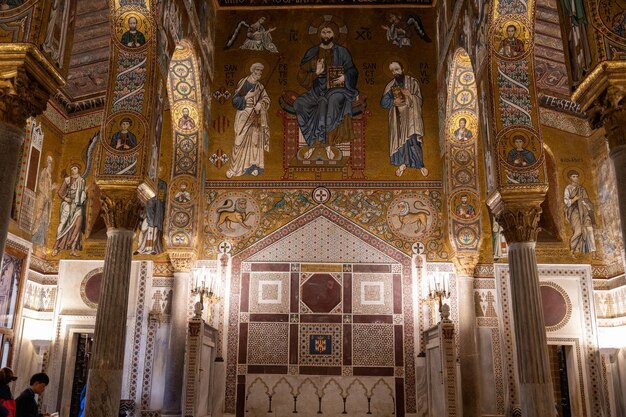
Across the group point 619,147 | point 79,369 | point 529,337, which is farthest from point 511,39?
point 79,369

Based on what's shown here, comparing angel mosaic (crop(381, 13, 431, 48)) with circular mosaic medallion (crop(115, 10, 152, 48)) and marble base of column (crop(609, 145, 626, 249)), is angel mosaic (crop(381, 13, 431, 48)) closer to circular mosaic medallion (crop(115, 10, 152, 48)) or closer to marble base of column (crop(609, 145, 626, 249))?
circular mosaic medallion (crop(115, 10, 152, 48))

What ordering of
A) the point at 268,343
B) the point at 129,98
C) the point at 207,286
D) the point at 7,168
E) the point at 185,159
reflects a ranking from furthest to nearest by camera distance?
1. the point at 185,159
2. the point at 268,343
3. the point at 207,286
4. the point at 129,98
5. the point at 7,168

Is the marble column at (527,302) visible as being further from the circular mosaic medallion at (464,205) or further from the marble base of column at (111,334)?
the marble base of column at (111,334)

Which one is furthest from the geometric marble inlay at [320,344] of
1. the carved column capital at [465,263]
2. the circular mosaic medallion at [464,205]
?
the circular mosaic medallion at [464,205]

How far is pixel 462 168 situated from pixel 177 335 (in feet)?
23.1

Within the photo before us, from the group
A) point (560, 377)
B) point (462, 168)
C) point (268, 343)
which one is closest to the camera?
point (268, 343)

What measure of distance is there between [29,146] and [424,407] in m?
9.81

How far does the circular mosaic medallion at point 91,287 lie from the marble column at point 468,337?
7.79 m

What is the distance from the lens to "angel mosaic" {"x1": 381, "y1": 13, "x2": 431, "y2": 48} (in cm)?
1530

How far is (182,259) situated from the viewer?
13430 millimetres

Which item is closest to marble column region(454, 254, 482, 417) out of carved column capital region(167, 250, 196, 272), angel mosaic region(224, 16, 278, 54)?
carved column capital region(167, 250, 196, 272)

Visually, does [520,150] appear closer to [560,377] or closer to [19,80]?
[19,80]

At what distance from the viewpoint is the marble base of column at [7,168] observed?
246 inches

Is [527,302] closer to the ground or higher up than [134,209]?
closer to the ground
